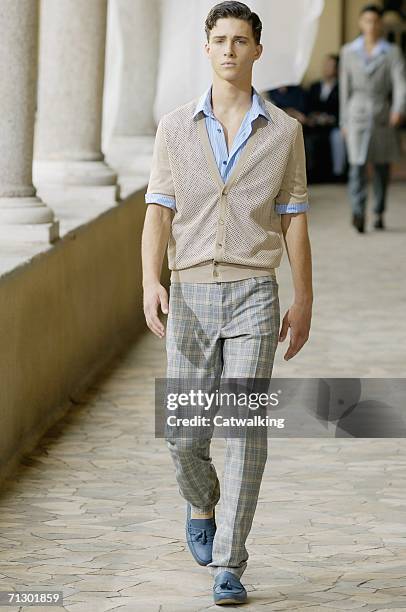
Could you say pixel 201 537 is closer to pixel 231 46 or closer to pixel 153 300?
pixel 153 300

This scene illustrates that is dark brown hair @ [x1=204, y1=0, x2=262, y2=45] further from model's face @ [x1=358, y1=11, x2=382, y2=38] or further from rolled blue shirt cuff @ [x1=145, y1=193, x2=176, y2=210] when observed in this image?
model's face @ [x1=358, y1=11, x2=382, y2=38]

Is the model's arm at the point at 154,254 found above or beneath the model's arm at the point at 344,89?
above

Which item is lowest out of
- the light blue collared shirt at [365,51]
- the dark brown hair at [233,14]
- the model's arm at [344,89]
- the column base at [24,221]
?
the model's arm at [344,89]

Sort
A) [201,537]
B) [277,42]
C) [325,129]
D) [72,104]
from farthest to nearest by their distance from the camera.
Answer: [325,129], [72,104], [277,42], [201,537]

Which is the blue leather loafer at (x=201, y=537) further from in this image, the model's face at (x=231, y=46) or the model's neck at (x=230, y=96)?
the model's face at (x=231, y=46)

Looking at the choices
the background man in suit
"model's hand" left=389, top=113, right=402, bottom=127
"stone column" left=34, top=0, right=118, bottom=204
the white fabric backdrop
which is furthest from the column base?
the background man in suit

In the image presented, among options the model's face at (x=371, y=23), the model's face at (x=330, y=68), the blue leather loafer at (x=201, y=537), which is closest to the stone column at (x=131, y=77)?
the model's face at (x=371, y=23)

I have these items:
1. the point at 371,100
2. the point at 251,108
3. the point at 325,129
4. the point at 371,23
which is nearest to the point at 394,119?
the point at 371,100

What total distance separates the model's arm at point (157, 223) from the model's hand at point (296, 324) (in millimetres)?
352

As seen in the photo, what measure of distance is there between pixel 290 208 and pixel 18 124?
289cm

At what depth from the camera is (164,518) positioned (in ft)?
17.1

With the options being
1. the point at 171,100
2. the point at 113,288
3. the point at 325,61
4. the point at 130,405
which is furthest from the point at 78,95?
the point at 325,61

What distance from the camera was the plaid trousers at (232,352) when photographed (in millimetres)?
4207

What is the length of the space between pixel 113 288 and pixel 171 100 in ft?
7.61
